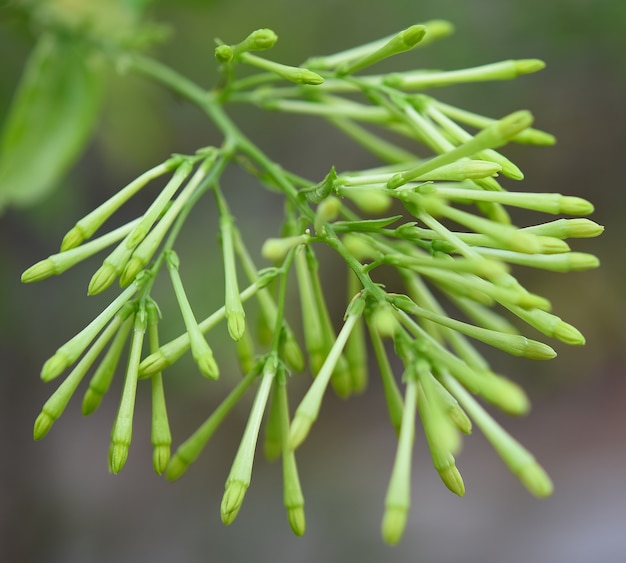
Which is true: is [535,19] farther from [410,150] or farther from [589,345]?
[589,345]

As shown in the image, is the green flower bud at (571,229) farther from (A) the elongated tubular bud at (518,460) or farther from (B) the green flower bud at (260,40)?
(B) the green flower bud at (260,40)

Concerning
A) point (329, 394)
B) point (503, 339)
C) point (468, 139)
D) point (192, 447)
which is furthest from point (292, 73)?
point (329, 394)

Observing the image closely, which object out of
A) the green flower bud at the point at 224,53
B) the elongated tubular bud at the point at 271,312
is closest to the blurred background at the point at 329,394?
the elongated tubular bud at the point at 271,312

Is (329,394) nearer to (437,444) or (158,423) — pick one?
(158,423)

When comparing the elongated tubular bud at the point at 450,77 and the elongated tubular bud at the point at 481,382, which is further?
the elongated tubular bud at the point at 450,77

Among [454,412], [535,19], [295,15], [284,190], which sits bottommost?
[454,412]

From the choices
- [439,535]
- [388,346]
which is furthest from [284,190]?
[439,535]

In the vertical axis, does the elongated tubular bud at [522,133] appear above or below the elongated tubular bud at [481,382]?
above
